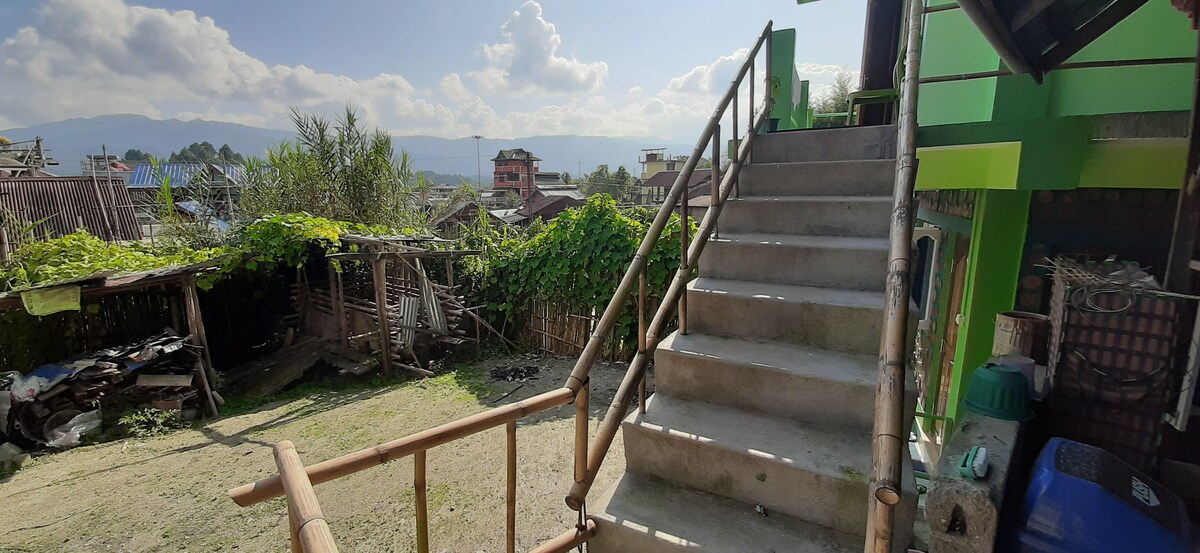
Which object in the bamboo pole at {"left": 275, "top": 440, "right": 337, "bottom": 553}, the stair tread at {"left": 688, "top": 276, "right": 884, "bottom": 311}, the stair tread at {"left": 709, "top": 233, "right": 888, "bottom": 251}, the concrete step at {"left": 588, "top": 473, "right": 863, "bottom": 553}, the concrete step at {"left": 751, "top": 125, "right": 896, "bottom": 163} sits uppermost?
the concrete step at {"left": 751, "top": 125, "right": 896, "bottom": 163}

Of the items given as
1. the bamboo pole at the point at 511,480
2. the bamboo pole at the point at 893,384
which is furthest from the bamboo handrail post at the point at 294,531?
the bamboo pole at the point at 893,384

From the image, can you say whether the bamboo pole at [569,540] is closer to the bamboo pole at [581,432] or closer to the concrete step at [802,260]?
the bamboo pole at [581,432]

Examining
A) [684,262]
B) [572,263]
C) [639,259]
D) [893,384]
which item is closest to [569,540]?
[639,259]

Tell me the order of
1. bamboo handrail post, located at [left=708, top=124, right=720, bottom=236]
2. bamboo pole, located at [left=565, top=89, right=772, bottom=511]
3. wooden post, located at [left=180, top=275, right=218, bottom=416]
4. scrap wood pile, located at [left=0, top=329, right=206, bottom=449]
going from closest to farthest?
bamboo pole, located at [left=565, top=89, right=772, bottom=511] < bamboo handrail post, located at [left=708, top=124, right=720, bottom=236] < scrap wood pile, located at [left=0, top=329, right=206, bottom=449] < wooden post, located at [left=180, top=275, right=218, bottom=416]

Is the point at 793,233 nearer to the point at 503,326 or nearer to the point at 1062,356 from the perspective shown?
the point at 1062,356

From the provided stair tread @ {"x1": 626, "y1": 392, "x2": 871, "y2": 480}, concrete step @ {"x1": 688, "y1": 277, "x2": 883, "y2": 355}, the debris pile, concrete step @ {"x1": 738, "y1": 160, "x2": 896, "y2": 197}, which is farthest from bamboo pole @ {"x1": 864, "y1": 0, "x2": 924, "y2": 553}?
the debris pile

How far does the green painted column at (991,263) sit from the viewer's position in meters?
3.13

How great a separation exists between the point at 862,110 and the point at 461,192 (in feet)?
34.7

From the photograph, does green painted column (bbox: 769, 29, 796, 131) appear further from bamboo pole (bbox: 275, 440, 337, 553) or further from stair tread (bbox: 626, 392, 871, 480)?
bamboo pole (bbox: 275, 440, 337, 553)

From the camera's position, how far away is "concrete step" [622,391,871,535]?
188 centimetres

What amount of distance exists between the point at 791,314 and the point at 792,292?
215 mm

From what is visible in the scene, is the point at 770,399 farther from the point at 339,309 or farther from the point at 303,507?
the point at 339,309

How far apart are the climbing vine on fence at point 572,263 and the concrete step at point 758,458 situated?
4.32 meters

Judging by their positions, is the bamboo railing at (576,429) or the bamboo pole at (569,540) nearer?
the bamboo railing at (576,429)
